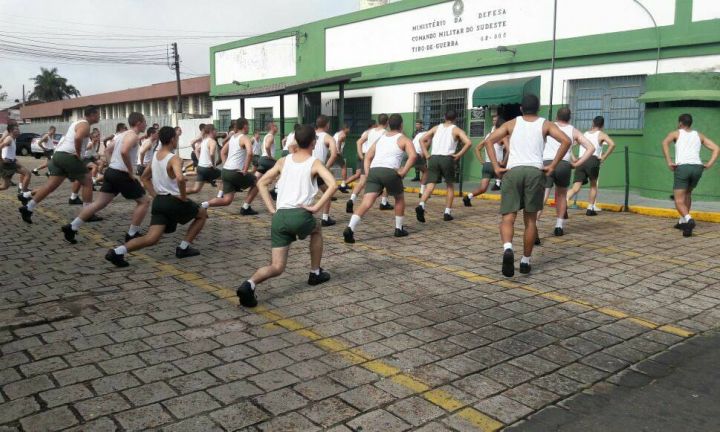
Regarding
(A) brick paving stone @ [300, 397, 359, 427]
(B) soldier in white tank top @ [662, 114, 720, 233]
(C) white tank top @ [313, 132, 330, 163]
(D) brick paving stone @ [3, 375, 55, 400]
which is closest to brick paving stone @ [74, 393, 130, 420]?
(D) brick paving stone @ [3, 375, 55, 400]

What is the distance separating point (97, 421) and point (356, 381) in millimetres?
1487

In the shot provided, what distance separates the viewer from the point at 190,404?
3.47 metres

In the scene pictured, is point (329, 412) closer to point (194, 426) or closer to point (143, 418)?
point (194, 426)

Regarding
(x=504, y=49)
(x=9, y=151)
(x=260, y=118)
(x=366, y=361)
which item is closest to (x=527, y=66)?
(x=504, y=49)

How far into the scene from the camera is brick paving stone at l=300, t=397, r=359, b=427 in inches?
130

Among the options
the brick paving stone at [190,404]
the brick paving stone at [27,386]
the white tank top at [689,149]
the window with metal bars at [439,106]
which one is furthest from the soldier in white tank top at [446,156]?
the window with metal bars at [439,106]

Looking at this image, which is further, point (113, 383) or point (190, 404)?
point (113, 383)

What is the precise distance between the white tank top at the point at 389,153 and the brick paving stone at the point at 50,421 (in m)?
5.69

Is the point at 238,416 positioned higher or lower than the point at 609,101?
lower

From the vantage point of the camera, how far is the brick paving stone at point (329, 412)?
3314mm

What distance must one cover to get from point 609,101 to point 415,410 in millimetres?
12734

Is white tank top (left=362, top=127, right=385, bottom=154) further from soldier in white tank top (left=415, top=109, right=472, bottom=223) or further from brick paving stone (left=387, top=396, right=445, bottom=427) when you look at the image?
brick paving stone (left=387, top=396, right=445, bottom=427)

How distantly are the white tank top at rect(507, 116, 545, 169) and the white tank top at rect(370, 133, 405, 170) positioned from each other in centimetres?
217

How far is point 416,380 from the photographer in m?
3.85
